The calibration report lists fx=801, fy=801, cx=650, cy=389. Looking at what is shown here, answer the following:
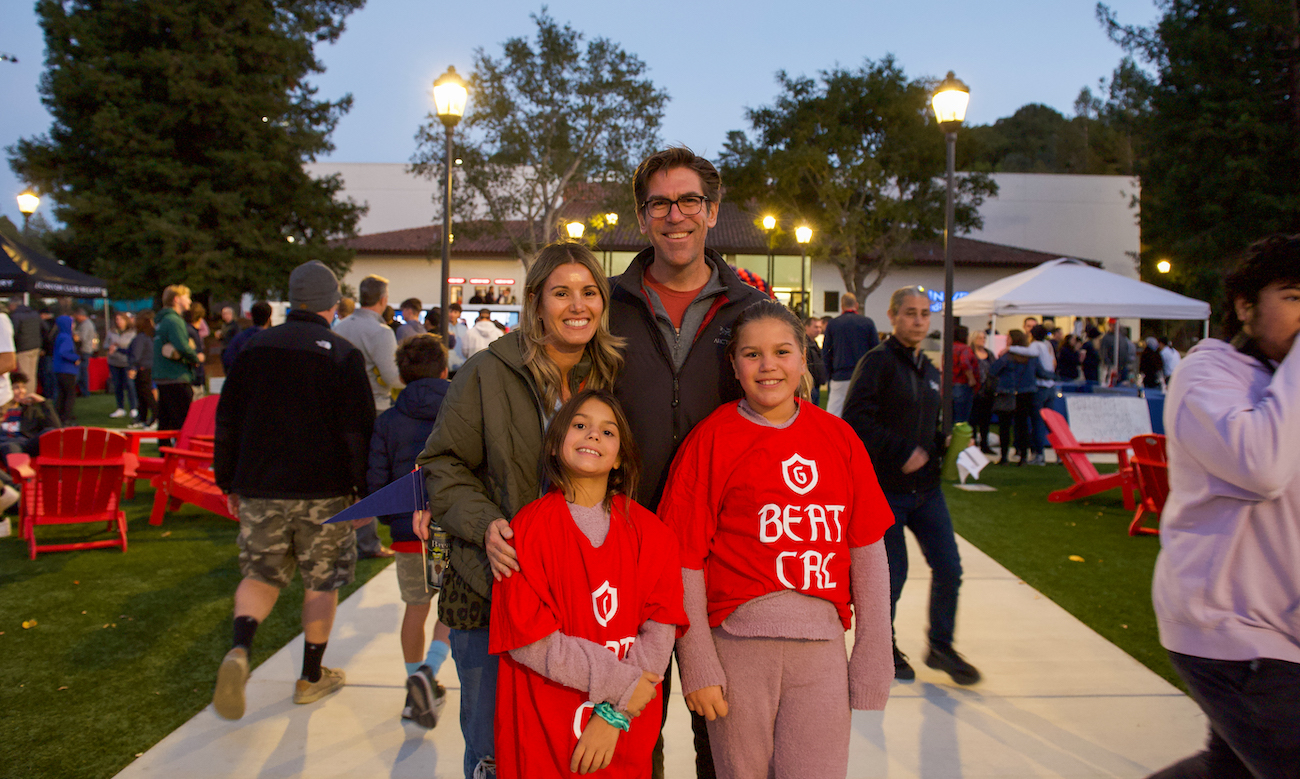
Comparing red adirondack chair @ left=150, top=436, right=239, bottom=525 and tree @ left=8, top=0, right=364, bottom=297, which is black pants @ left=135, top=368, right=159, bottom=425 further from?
tree @ left=8, top=0, right=364, bottom=297

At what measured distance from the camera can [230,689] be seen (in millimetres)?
3336

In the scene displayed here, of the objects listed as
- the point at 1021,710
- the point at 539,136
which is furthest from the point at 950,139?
the point at 539,136

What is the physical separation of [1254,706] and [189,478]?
7681mm

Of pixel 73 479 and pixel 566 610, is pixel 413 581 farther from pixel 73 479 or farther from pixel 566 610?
pixel 73 479

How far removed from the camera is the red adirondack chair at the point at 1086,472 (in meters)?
8.48

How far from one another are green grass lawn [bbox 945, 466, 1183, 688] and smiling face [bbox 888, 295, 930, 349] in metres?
2.27

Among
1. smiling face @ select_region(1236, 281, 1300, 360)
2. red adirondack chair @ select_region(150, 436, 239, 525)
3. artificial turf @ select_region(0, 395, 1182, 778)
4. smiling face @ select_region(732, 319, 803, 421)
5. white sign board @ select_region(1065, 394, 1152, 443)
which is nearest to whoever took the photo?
smiling face @ select_region(1236, 281, 1300, 360)

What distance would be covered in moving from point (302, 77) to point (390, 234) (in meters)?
14.2

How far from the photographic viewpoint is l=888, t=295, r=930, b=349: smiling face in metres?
4.24

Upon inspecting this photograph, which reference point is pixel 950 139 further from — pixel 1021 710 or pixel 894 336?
pixel 1021 710

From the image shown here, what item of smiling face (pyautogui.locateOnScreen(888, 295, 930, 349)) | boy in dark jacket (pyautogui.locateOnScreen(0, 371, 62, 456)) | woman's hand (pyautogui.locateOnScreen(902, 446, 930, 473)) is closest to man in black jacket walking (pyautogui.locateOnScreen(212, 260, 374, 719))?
woman's hand (pyautogui.locateOnScreen(902, 446, 930, 473))

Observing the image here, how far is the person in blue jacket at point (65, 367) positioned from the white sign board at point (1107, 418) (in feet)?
53.7

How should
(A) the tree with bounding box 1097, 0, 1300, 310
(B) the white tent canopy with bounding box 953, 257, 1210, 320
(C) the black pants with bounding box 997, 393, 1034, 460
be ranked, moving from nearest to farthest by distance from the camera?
(C) the black pants with bounding box 997, 393, 1034, 460 < (B) the white tent canopy with bounding box 953, 257, 1210, 320 < (A) the tree with bounding box 1097, 0, 1300, 310

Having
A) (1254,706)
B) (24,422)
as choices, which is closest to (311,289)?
(1254,706)
